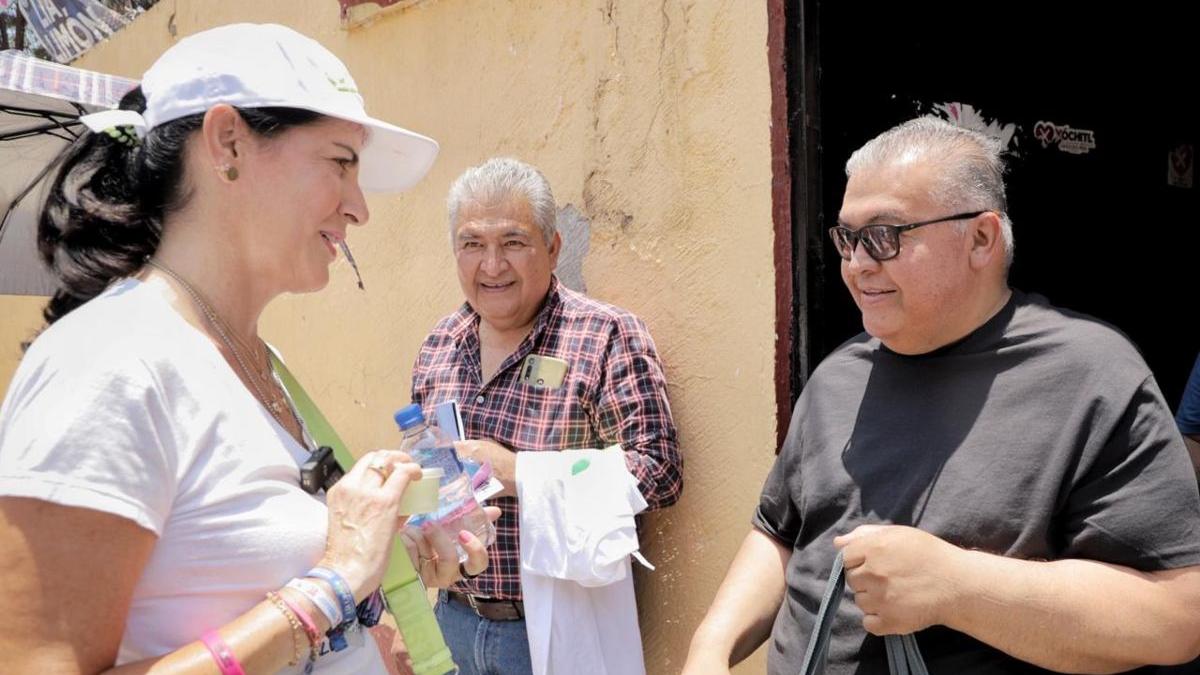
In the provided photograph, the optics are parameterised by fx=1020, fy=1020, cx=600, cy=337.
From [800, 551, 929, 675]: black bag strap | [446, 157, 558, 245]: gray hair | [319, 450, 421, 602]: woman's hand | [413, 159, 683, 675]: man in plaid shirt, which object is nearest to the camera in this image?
[319, 450, 421, 602]: woman's hand

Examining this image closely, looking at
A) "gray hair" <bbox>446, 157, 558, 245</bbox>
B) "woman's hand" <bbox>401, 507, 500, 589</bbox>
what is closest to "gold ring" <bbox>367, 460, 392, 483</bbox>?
"woman's hand" <bbox>401, 507, 500, 589</bbox>

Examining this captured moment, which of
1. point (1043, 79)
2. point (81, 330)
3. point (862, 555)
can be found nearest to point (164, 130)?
point (81, 330)

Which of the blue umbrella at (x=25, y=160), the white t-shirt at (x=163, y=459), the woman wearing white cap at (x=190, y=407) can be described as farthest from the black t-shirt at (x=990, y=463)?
the blue umbrella at (x=25, y=160)

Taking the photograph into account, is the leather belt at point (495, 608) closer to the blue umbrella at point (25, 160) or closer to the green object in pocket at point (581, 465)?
the green object in pocket at point (581, 465)

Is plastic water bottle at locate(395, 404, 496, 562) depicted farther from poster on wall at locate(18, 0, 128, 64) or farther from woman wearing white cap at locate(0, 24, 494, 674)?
poster on wall at locate(18, 0, 128, 64)

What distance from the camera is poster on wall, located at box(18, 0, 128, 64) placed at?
282 inches

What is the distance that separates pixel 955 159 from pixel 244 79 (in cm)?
133

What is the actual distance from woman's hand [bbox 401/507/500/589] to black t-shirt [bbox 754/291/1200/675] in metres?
0.68

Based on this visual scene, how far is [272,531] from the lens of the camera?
4.89ft

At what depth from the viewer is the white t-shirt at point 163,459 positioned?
1.32 m

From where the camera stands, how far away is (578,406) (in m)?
2.95

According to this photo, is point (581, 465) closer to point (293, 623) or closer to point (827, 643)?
point (827, 643)

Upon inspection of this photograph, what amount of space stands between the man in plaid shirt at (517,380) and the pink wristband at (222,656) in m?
1.36

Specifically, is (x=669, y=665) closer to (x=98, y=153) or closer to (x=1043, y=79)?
(x=98, y=153)
